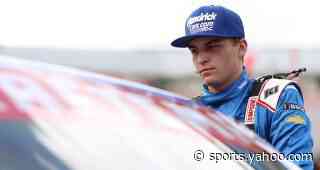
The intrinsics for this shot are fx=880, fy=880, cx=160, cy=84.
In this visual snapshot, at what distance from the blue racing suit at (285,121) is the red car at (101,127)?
0.36 m

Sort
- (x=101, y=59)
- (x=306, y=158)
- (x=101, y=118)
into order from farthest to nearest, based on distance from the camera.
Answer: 1. (x=101, y=59)
2. (x=306, y=158)
3. (x=101, y=118)

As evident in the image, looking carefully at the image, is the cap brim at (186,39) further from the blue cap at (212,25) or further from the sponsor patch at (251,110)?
the sponsor patch at (251,110)

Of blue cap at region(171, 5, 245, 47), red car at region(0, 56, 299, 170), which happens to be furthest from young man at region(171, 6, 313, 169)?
red car at region(0, 56, 299, 170)

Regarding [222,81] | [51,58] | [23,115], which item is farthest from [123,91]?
[51,58]

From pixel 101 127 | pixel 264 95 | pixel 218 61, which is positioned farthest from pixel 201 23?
pixel 101 127

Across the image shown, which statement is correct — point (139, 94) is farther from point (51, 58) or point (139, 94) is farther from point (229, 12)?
point (51, 58)

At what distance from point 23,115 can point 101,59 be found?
393 inches

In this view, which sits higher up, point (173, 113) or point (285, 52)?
point (173, 113)

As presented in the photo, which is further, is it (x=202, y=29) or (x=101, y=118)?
(x=202, y=29)

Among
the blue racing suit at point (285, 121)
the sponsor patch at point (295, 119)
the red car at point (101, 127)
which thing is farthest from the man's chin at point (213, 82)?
the red car at point (101, 127)

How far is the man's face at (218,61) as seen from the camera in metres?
3.08

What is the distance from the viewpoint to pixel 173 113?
7.22 ft

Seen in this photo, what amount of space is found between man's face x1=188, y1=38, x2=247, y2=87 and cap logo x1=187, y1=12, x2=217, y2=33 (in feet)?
0.14

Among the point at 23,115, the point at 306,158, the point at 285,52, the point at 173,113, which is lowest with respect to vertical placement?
the point at 285,52
